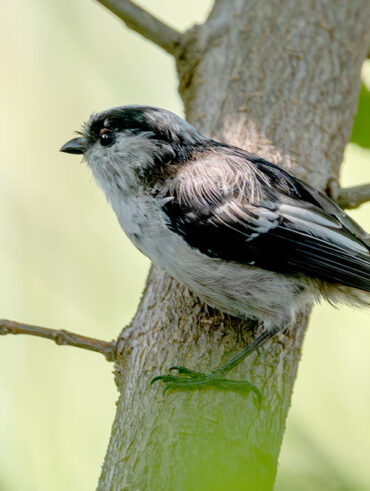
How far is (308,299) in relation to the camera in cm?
277

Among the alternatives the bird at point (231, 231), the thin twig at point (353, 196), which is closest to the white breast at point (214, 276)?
the bird at point (231, 231)

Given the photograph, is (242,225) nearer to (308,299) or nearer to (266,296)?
(266,296)

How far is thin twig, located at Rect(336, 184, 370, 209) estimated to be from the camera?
3.21 metres

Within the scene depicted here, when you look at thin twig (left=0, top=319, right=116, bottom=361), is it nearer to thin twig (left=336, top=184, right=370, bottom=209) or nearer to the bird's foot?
the bird's foot

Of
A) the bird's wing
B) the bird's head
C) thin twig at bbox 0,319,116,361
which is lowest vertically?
thin twig at bbox 0,319,116,361

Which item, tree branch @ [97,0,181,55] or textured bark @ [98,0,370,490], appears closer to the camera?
textured bark @ [98,0,370,490]

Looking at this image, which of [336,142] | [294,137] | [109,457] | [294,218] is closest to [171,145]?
[294,218]

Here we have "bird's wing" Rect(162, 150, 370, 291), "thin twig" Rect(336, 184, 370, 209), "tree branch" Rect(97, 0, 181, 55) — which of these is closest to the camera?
"bird's wing" Rect(162, 150, 370, 291)

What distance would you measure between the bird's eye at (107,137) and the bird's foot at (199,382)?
1.11 m

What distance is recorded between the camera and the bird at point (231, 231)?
2572mm

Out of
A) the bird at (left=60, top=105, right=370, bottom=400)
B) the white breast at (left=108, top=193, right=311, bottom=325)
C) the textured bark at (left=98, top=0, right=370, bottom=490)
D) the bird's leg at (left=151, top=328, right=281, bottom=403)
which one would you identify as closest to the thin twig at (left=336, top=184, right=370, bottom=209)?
the textured bark at (left=98, top=0, right=370, bottom=490)

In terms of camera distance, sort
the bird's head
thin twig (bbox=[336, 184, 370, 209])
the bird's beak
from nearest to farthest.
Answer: the bird's head
the bird's beak
thin twig (bbox=[336, 184, 370, 209])

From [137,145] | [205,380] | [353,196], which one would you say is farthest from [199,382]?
[353,196]

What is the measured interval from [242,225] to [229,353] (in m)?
0.55
